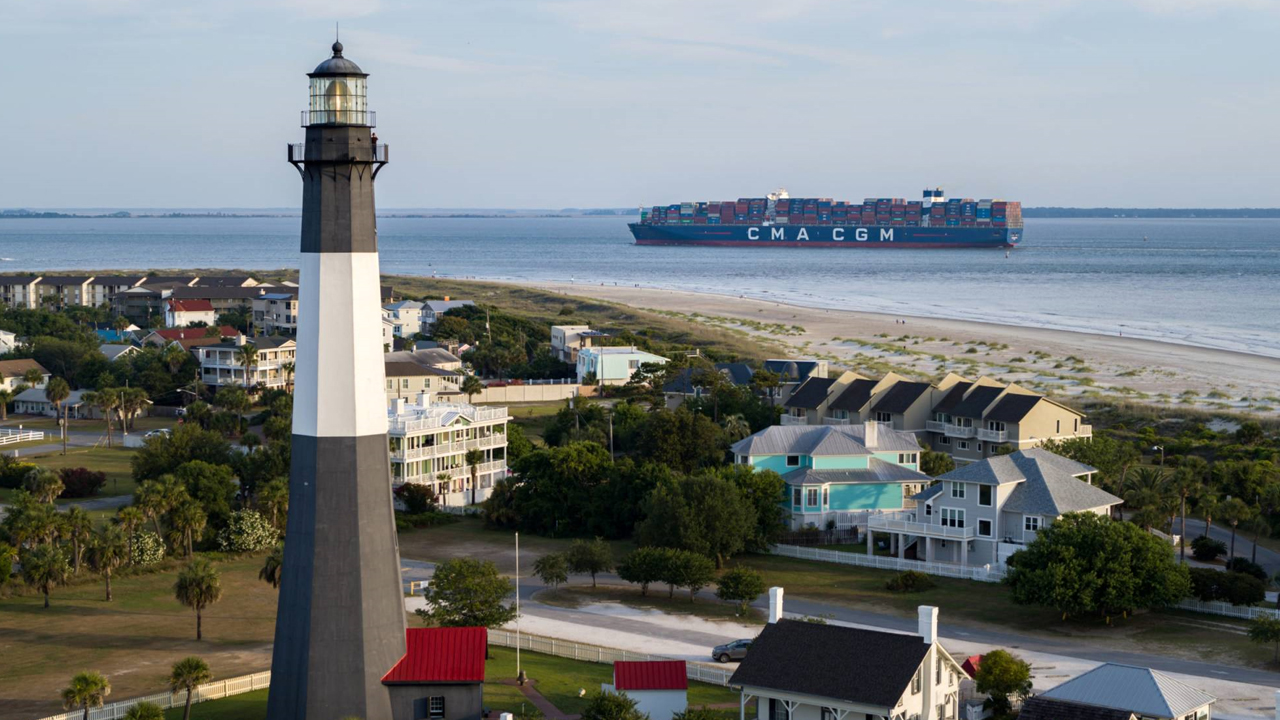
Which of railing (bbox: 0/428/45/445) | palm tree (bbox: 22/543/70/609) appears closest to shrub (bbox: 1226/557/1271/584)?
palm tree (bbox: 22/543/70/609)

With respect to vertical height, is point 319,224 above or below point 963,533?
above

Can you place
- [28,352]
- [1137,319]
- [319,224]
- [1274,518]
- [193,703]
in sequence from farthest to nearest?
[1137,319] → [28,352] → [1274,518] → [193,703] → [319,224]

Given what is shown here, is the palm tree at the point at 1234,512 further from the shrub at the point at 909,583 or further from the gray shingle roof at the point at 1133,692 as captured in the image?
the gray shingle roof at the point at 1133,692

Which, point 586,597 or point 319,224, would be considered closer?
point 319,224

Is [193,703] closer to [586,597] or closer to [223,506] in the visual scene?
[586,597]

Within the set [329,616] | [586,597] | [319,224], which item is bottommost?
[586,597]

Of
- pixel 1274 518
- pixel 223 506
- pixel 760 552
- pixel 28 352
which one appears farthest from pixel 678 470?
pixel 28 352
